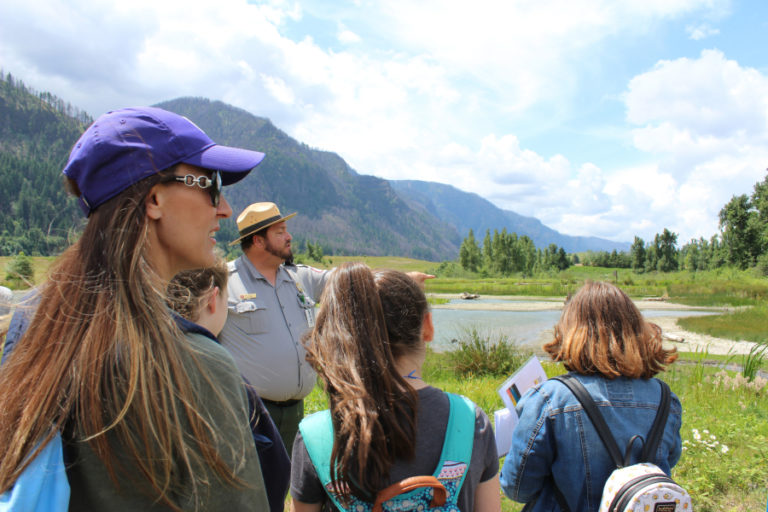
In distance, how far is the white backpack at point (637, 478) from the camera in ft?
5.76

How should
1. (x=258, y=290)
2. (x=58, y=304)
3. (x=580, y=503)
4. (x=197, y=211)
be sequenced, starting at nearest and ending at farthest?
1. (x=58, y=304)
2. (x=197, y=211)
3. (x=580, y=503)
4. (x=258, y=290)

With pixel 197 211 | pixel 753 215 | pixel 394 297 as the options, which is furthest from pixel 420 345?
pixel 753 215

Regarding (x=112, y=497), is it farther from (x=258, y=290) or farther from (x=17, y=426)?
(x=258, y=290)

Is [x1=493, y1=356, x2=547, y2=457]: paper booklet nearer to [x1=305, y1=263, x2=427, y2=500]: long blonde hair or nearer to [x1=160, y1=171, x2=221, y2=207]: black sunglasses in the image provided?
[x1=305, y1=263, x2=427, y2=500]: long blonde hair

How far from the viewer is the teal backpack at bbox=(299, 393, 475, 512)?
1437mm

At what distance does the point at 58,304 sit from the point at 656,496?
81.3 inches

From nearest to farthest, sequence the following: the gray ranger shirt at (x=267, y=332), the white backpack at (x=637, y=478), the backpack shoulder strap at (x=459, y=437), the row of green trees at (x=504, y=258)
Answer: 1. the backpack shoulder strap at (x=459, y=437)
2. the white backpack at (x=637, y=478)
3. the gray ranger shirt at (x=267, y=332)
4. the row of green trees at (x=504, y=258)

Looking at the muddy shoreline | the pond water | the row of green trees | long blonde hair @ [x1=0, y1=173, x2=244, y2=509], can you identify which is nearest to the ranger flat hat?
long blonde hair @ [x1=0, y1=173, x2=244, y2=509]

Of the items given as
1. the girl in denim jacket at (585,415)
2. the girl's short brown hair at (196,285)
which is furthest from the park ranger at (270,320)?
the girl in denim jacket at (585,415)

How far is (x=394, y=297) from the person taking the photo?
1.74m

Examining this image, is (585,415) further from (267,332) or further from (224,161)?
(267,332)

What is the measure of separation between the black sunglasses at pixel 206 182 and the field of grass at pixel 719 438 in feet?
12.4

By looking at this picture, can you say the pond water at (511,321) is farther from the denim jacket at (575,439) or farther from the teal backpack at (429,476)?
the teal backpack at (429,476)

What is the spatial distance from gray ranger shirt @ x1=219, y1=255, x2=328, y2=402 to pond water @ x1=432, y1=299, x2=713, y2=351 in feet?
46.6
